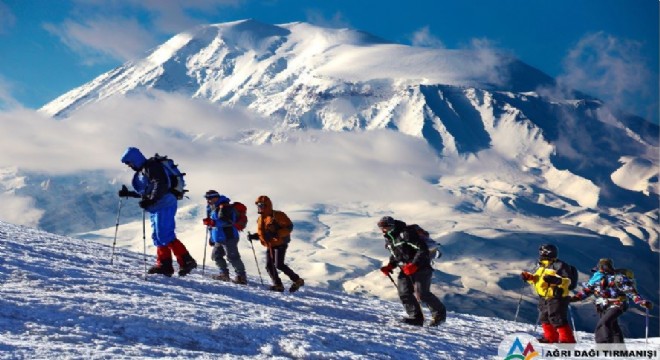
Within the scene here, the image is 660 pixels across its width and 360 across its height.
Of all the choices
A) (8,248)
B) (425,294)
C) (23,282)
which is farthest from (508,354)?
(8,248)

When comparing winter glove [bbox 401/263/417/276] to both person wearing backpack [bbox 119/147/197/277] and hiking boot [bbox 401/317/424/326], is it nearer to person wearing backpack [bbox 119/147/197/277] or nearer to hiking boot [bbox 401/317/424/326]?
hiking boot [bbox 401/317/424/326]

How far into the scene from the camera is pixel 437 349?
362 inches

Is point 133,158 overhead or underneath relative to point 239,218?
overhead

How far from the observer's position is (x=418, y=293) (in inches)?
460

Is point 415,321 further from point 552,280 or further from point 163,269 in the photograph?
Answer: point 163,269

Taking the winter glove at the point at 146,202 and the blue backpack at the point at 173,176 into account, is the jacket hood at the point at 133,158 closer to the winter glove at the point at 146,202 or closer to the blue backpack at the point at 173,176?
the blue backpack at the point at 173,176

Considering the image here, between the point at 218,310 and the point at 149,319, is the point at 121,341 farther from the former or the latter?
the point at 218,310

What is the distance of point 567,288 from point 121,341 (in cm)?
752

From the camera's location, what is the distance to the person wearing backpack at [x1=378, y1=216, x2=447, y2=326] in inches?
455

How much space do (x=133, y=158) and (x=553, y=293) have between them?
810 centimetres

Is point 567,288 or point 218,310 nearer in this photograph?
point 218,310

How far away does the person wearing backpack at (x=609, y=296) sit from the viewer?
1128cm

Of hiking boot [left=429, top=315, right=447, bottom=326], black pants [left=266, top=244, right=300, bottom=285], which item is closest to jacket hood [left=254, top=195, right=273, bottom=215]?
black pants [left=266, top=244, right=300, bottom=285]

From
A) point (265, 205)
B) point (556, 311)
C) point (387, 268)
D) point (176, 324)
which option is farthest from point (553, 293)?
point (176, 324)
